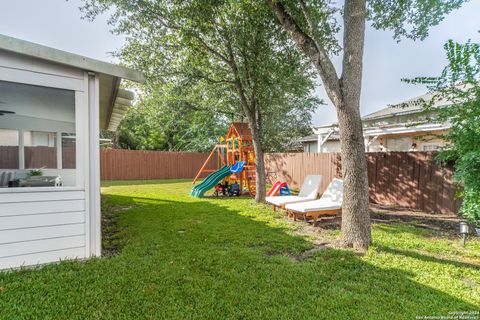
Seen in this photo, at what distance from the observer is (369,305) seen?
97.3 inches

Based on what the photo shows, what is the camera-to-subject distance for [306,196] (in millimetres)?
7031

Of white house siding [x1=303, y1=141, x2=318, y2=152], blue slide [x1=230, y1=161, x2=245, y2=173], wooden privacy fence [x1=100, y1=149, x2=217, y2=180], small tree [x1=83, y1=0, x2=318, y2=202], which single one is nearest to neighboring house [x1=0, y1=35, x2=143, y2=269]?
small tree [x1=83, y1=0, x2=318, y2=202]

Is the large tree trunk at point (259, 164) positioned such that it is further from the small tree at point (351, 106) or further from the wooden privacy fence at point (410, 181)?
the small tree at point (351, 106)

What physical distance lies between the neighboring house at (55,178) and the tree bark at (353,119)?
305 cm

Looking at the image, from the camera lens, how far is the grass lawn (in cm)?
242

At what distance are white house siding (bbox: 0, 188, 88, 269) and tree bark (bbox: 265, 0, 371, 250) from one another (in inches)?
154

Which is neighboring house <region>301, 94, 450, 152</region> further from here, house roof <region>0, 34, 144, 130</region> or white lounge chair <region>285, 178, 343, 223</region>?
house roof <region>0, 34, 144, 130</region>

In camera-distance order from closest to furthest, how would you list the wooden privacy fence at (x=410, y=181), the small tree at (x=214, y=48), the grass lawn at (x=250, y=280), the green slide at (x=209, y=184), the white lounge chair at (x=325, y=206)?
the grass lawn at (x=250, y=280)
the white lounge chair at (x=325, y=206)
the small tree at (x=214, y=48)
the wooden privacy fence at (x=410, y=181)
the green slide at (x=209, y=184)

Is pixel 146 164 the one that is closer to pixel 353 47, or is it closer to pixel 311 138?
pixel 311 138

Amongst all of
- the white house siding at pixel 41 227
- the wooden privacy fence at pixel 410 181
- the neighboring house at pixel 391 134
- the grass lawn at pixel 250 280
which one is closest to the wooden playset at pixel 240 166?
the wooden privacy fence at pixel 410 181

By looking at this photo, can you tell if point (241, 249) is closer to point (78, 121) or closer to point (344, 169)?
point (344, 169)

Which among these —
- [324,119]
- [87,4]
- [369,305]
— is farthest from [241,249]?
[324,119]

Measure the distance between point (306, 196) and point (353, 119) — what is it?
11.4ft

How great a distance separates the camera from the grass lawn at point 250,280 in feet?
7.93
